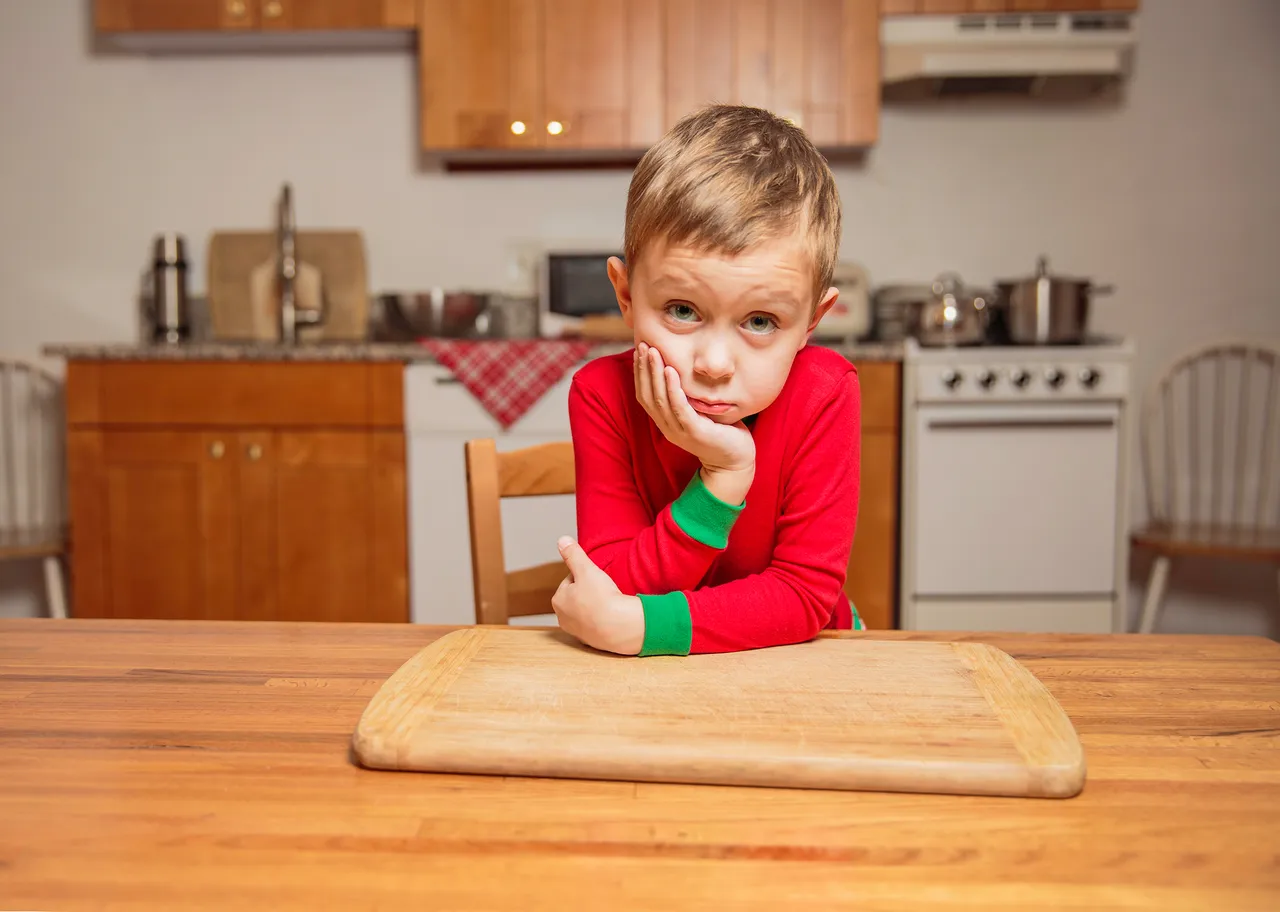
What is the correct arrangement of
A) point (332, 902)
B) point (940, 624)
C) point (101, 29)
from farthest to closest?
point (101, 29)
point (940, 624)
point (332, 902)

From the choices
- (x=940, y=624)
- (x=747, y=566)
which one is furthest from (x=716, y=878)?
(x=940, y=624)

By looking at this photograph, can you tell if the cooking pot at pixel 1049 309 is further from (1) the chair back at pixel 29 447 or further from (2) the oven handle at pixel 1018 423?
(1) the chair back at pixel 29 447

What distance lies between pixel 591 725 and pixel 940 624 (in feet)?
7.26

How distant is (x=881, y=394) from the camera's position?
262 centimetres

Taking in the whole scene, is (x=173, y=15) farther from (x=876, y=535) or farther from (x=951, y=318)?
(x=876, y=535)

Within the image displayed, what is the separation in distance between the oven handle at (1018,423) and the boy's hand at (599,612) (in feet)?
6.59

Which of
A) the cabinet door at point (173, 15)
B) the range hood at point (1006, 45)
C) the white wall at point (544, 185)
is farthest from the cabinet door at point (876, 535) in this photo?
the cabinet door at point (173, 15)

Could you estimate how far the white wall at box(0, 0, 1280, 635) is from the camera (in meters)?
3.13

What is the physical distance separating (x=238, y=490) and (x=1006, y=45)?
233 centimetres

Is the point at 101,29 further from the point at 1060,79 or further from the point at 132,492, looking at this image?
the point at 1060,79

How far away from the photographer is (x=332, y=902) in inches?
16.3

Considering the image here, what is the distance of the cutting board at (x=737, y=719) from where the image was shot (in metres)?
0.53

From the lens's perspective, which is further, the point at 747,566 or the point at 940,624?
the point at 940,624

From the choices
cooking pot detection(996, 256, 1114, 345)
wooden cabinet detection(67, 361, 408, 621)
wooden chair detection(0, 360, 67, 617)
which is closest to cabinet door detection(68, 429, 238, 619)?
wooden cabinet detection(67, 361, 408, 621)
